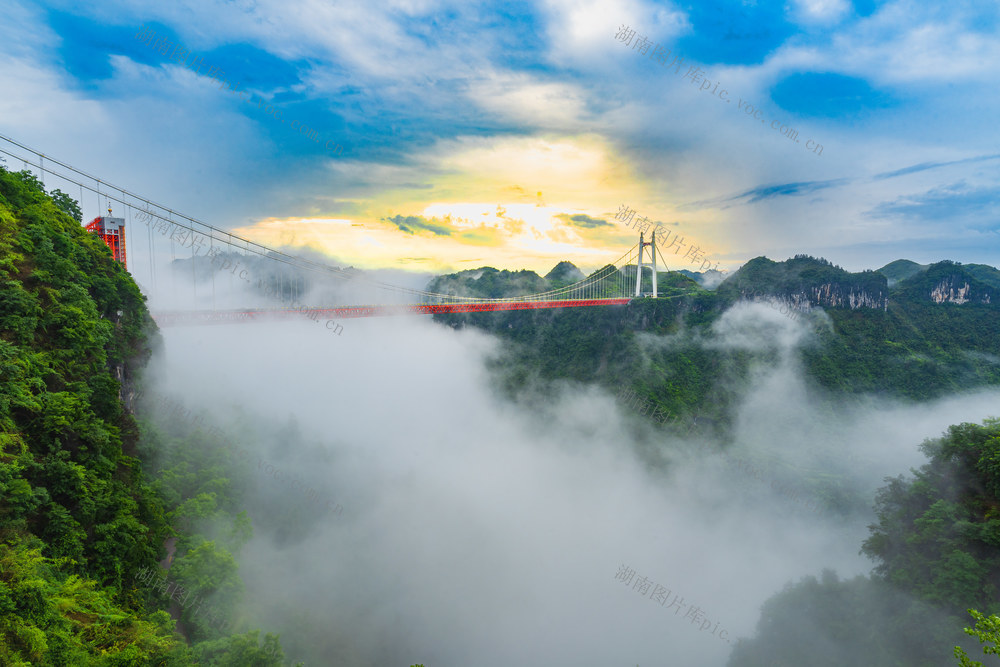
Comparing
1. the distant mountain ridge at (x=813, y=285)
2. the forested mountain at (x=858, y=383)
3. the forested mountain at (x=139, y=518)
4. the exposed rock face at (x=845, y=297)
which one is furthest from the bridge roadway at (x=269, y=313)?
the exposed rock face at (x=845, y=297)

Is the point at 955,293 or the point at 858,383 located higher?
the point at 955,293

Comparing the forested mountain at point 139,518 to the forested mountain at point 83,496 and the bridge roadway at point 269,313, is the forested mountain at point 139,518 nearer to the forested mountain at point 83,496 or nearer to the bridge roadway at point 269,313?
the forested mountain at point 83,496

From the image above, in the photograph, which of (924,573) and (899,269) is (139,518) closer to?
(924,573)

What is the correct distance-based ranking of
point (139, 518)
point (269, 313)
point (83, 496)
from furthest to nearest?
point (269, 313)
point (139, 518)
point (83, 496)

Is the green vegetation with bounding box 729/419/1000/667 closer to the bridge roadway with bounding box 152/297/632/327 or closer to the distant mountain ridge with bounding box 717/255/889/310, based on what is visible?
the bridge roadway with bounding box 152/297/632/327

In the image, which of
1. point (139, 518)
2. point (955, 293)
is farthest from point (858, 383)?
point (139, 518)

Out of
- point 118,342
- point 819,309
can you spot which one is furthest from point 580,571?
point 819,309

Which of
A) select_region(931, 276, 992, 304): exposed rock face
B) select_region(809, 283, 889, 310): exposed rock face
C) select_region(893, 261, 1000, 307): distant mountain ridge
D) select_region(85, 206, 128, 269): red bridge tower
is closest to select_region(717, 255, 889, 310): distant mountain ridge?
select_region(809, 283, 889, 310): exposed rock face
